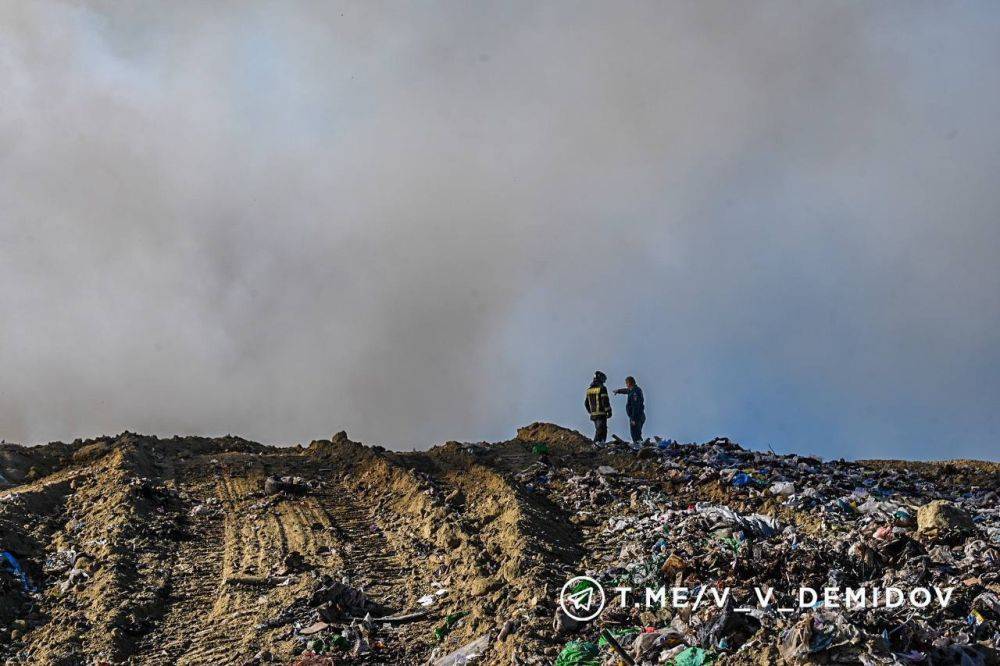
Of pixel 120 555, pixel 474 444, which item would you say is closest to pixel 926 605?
pixel 120 555

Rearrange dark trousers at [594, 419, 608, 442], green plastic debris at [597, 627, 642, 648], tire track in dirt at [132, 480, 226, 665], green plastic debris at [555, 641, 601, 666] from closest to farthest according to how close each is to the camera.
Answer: green plastic debris at [555, 641, 601, 666]
green plastic debris at [597, 627, 642, 648]
tire track in dirt at [132, 480, 226, 665]
dark trousers at [594, 419, 608, 442]

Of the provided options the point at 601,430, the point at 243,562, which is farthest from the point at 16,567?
the point at 601,430

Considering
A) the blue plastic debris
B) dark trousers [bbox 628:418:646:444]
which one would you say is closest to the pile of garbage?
dark trousers [bbox 628:418:646:444]

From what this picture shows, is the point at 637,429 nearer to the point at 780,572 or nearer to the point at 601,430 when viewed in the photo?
the point at 601,430

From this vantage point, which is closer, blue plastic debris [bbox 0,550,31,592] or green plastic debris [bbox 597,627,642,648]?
green plastic debris [bbox 597,627,642,648]

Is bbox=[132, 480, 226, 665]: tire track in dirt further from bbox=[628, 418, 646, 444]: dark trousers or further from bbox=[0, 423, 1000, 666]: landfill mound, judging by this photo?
bbox=[628, 418, 646, 444]: dark trousers

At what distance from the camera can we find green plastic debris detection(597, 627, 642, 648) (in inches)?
335

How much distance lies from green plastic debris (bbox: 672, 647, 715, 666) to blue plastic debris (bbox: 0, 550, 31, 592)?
8.20 m

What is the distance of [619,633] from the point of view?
340 inches

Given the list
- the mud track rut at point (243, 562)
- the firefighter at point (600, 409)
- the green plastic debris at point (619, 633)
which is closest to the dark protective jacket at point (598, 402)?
the firefighter at point (600, 409)

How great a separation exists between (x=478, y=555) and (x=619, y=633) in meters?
2.99

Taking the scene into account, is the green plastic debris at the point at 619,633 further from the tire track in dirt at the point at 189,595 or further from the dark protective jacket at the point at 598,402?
the dark protective jacket at the point at 598,402

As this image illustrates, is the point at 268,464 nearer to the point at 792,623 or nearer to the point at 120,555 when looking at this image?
the point at 120,555

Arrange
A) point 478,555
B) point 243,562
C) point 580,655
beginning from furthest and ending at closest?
1. point 243,562
2. point 478,555
3. point 580,655
